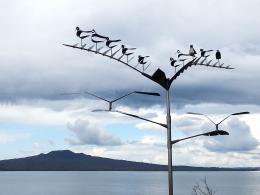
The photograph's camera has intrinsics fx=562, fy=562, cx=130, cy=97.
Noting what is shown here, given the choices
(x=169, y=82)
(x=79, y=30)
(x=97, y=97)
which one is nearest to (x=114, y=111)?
(x=97, y=97)

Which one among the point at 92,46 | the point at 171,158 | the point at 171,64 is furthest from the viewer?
the point at 171,64

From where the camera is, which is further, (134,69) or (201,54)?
(201,54)

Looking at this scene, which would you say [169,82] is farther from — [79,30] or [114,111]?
[79,30]

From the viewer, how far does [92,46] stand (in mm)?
11102

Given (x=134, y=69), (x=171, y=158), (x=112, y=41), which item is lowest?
Answer: (x=171, y=158)

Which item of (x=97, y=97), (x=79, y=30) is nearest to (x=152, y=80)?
(x=97, y=97)

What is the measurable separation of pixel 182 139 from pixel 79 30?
3155mm

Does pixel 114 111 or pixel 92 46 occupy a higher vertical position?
pixel 92 46

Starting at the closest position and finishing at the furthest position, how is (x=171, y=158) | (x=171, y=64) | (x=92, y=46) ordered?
(x=171, y=158) < (x=92, y=46) < (x=171, y=64)

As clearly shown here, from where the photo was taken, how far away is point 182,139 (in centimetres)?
1083

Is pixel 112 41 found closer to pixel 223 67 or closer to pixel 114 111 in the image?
pixel 114 111

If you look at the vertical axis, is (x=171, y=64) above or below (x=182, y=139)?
above

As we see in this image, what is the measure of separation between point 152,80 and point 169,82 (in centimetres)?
33

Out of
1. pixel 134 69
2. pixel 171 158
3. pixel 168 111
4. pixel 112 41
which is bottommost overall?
pixel 171 158
